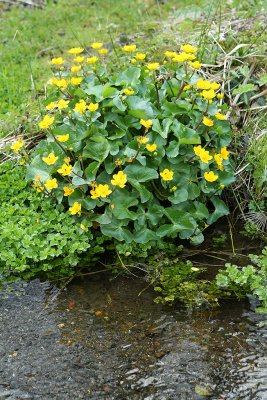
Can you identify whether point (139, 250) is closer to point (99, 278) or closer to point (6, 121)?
point (99, 278)

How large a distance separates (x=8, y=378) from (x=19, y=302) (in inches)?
24.7

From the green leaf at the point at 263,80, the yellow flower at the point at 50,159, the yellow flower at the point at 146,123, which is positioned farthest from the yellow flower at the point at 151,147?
the green leaf at the point at 263,80

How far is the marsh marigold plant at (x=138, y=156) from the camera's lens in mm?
3621

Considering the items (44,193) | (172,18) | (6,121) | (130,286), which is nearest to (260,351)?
(130,286)

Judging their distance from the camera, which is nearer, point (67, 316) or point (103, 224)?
point (67, 316)

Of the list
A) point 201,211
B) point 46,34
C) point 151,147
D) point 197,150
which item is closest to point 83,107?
point 151,147

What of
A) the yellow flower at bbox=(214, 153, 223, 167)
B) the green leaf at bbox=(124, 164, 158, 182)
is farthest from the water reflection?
the yellow flower at bbox=(214, 153, 223, 167)

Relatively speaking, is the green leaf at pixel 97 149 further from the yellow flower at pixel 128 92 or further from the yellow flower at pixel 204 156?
the yellow flower at pixel 204 156

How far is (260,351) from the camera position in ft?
9.84

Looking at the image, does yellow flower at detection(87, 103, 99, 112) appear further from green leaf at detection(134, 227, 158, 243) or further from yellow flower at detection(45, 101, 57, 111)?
green leaf at detection(134, 227, 158, 243)

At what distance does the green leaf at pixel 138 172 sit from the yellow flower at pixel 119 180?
0.41 ft

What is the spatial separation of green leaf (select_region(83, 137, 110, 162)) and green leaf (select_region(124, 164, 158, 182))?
17cm

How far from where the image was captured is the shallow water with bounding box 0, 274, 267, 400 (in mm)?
2803

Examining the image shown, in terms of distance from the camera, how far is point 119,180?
3.49 m
